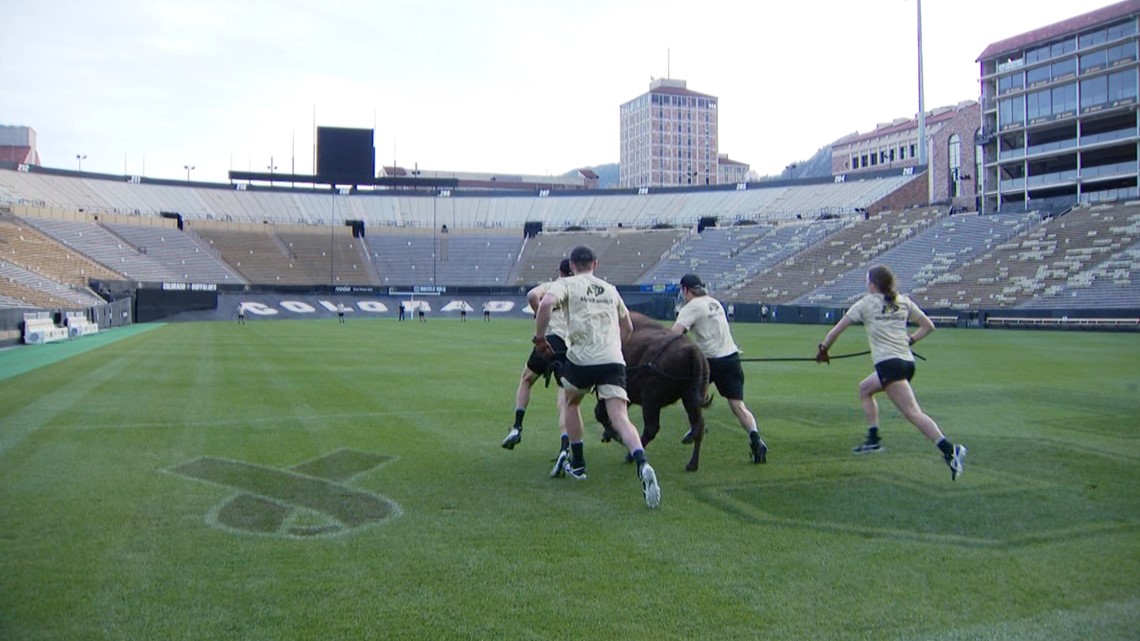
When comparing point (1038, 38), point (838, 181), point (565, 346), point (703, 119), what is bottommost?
point (565, 346)

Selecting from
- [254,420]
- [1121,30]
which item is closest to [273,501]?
[254,420]

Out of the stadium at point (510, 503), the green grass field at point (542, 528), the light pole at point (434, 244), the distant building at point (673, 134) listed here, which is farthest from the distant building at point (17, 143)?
the distant building at point (673, 134)

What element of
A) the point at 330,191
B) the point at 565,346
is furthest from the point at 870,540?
the point at 330,191

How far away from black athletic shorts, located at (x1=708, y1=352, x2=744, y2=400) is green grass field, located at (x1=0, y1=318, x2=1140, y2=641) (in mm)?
644

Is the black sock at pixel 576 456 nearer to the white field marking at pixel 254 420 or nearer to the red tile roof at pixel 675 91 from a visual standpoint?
the white field marking at pixel 254 420

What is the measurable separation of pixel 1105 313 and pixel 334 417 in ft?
119

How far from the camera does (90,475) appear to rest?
743 centimetres

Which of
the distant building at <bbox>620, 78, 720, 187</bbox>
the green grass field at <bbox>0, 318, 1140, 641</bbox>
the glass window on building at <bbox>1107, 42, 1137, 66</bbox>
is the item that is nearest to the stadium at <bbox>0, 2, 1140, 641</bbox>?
the green grass field at <bbox>0, 318, 1140, 641</bbox>

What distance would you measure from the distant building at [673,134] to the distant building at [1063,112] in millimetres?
114877

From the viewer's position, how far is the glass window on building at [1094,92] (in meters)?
58.5

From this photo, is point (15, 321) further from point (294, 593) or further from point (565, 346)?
point (294, 593)

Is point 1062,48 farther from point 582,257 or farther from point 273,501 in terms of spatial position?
point 273,501

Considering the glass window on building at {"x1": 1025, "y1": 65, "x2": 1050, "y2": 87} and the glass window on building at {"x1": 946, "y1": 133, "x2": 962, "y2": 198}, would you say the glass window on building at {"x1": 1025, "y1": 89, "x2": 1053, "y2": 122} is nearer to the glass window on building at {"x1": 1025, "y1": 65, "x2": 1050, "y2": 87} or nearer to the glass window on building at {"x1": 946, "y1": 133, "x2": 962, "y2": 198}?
the glass window on building at {"x1": 1025, "y1": 65, "x2": 1050, "y2": 87}

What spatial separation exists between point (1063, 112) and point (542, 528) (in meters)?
68.5
